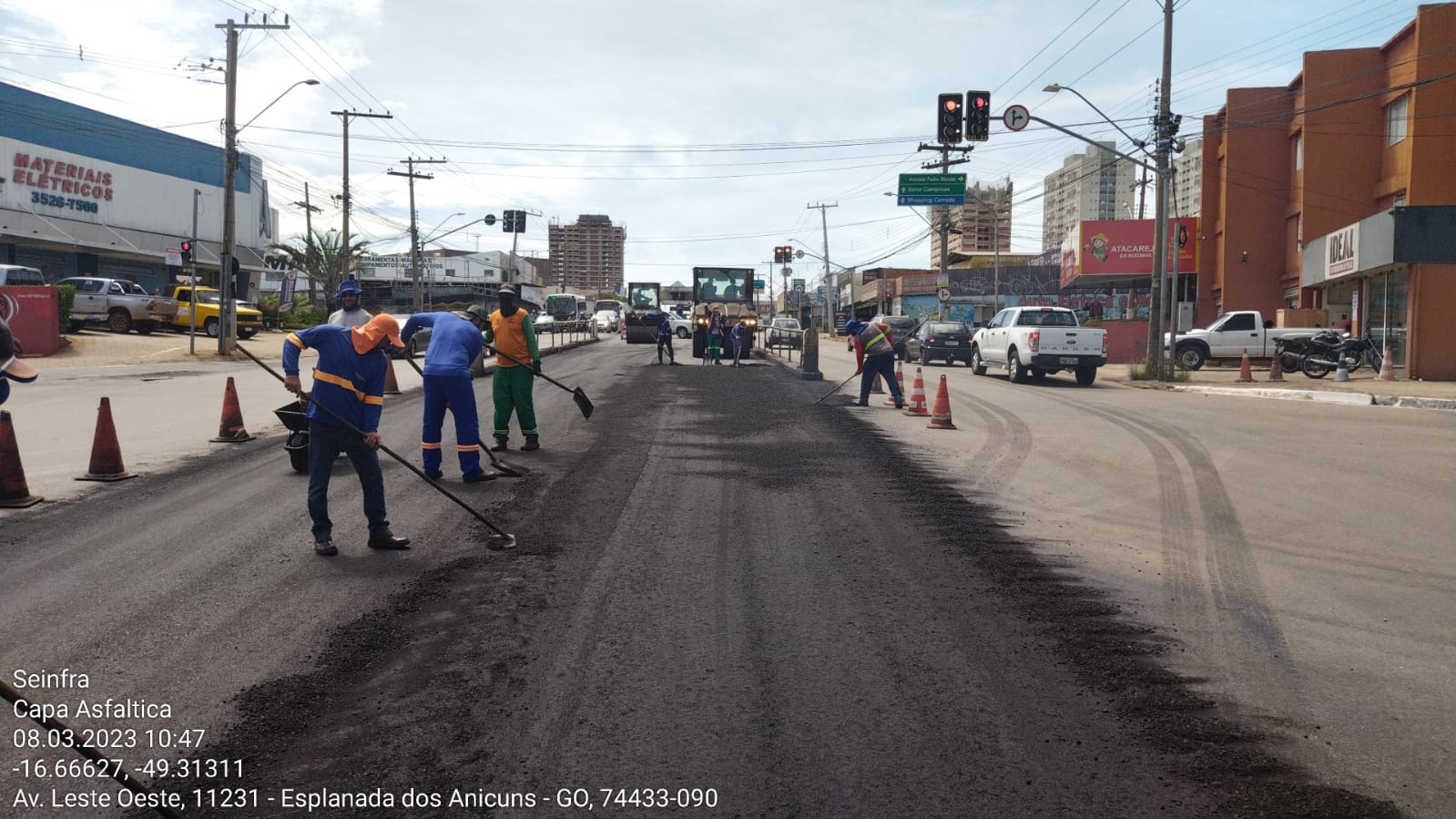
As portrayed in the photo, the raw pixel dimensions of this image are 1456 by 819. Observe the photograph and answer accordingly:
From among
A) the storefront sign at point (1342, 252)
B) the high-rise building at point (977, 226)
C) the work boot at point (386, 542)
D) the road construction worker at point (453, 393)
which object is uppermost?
the high-rise building at point (977, 226)

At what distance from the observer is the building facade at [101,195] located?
1634 inches

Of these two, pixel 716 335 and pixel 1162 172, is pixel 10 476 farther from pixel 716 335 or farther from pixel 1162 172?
pixel 1162 172

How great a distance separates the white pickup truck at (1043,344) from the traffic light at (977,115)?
15.2ft

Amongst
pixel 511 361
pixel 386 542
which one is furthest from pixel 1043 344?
pixel 386 542

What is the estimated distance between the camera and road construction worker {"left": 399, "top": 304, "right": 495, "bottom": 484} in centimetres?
997

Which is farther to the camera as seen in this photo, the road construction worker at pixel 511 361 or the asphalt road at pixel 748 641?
the road construction worker at pixel 511 361

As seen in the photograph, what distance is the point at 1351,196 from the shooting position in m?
35.9

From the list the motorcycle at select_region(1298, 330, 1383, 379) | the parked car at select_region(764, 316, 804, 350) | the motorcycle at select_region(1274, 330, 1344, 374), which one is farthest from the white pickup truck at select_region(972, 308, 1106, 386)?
the parked car at select_region(764, 316, 804, 350)

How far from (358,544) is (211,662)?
251 centimetres

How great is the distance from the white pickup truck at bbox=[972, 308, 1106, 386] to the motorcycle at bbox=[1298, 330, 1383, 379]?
545cm

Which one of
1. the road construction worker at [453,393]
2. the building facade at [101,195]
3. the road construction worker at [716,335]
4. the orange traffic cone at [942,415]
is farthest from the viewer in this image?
the building facade at [101,195]

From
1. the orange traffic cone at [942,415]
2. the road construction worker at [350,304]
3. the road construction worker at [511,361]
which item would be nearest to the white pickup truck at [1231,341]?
the orange traffic cone at [942,415]

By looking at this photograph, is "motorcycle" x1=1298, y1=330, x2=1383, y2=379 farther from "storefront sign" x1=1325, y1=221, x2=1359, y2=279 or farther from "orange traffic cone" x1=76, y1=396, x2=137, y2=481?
"orange traffic cone" x1=76, y1=396, x2=137, y2=481

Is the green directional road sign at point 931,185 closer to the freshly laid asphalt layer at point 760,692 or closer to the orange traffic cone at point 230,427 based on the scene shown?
the orange traffic cone at point 230,427
